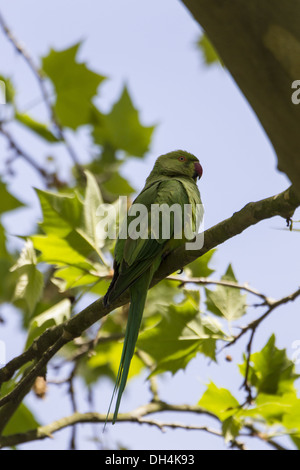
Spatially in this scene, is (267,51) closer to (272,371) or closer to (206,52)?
(272,371)

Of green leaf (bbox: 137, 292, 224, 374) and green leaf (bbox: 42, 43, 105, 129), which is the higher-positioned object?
green leaf (bbox: 42, 43, 105, 129)

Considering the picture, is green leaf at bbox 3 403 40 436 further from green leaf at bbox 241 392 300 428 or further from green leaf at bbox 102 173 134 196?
green leaf at bbox 102 173 134 196

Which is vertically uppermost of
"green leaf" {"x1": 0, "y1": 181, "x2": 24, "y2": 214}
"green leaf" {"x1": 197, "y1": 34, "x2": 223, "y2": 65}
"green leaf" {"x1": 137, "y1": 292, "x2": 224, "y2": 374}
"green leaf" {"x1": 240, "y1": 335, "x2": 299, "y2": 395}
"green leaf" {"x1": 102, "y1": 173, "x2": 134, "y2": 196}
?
"green leaf" {"x1": 197, "y1": 34, "x2": 223, "y2": 65}

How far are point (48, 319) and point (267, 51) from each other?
7.25 ft

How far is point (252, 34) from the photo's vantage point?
1283mm

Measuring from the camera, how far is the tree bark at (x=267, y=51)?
1.26 metres

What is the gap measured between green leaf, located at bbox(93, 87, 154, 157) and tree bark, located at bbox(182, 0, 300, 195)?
3.85 meters

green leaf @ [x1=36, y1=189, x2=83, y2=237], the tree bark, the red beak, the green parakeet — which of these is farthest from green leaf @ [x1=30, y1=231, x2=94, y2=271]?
the tree bark

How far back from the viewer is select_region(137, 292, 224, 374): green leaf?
10.2 ft

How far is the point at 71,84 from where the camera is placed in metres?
4.96

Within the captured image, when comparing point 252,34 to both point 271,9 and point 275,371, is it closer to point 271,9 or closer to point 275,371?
point 271,9

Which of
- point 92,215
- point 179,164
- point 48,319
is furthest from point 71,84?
point 48,319
